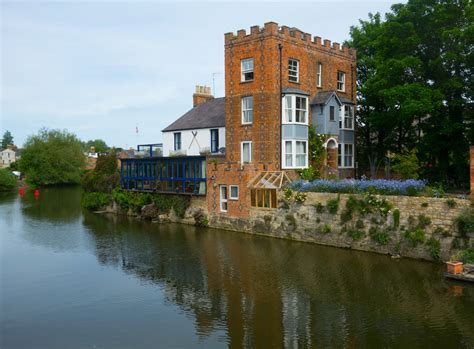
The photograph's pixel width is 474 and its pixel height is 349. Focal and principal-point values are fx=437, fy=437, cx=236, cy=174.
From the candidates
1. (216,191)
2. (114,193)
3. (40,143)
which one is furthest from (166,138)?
(40,143)

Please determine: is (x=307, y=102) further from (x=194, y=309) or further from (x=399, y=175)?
(x=194, y=309)

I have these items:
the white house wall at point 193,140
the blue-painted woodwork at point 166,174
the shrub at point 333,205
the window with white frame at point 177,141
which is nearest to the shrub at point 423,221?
the shrub at point 333,205

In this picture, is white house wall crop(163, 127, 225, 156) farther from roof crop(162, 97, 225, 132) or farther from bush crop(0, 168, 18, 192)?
bush crop(0, 168, 18, 192)

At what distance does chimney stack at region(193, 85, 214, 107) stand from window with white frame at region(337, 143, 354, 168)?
50.2 ft

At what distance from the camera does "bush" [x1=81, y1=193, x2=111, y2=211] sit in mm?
43322

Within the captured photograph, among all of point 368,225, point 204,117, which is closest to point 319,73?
point 204,117

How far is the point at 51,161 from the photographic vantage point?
81875 mm

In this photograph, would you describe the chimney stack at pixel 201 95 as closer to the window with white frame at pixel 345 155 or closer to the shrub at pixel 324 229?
the window with white frame at pixel 345 155

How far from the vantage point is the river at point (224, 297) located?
43.0 feet

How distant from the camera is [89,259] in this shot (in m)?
23.7

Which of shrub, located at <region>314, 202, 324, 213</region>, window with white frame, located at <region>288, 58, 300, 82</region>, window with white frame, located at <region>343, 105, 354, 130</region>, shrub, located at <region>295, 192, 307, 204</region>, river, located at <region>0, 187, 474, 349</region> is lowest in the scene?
river, located at <region>0, 187, 474, 349</region>

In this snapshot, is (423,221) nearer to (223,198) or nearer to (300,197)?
(300,197)

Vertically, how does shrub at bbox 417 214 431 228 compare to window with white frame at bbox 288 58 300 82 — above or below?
below

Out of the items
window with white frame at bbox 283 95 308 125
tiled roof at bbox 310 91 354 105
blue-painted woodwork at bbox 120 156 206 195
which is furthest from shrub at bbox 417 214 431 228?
blue-painted woodwork at bbox 120 156 206 195
